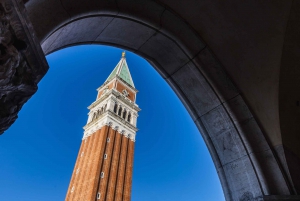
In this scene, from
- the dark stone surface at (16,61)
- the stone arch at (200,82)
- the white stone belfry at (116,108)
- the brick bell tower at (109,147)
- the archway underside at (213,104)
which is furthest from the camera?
the white stone belfry at (116,108)

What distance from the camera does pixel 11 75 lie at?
1.47m

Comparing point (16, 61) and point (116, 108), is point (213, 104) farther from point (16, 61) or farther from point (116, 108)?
point (116, 108)

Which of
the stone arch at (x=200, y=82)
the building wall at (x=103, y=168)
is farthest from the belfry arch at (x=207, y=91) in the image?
the building wall at (x=103, y=168)

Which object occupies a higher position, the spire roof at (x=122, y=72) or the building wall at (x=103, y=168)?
the spire roof at (x=122, y=72)

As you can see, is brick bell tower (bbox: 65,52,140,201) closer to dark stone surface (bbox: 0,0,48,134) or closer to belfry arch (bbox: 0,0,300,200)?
belfry arch (bbox: 0,0,300,200)

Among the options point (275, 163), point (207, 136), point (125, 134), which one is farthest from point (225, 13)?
point (125, 134)

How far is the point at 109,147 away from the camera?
1305 inches

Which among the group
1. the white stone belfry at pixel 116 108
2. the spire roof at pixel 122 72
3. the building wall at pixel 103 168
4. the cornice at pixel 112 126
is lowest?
the building wall at pixel 103 168

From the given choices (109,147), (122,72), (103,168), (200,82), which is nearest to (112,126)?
(109,147)

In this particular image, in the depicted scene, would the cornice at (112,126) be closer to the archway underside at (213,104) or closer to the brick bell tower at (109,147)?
the brick bell tower at (109,147)

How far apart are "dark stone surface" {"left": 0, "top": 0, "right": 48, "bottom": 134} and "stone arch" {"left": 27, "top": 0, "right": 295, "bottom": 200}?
651mm

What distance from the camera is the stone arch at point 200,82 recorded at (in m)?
2.60

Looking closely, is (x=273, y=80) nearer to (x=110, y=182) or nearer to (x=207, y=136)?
(x=207, y=136)

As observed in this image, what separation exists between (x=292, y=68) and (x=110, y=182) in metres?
30.5
